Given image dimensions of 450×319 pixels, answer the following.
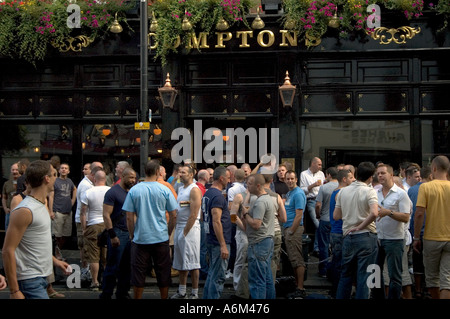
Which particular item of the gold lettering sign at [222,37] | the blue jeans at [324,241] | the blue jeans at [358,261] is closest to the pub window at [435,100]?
the blue jeans at [324,241]

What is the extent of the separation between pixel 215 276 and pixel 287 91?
19.2 feet

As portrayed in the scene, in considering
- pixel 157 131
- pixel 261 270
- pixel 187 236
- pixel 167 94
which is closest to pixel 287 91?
pixel 167 94

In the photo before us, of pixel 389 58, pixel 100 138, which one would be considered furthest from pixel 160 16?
pixel 389 58

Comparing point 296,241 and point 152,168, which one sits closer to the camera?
point 152,168

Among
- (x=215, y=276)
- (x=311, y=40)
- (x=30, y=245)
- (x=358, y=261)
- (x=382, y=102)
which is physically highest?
(x=311, y=40)

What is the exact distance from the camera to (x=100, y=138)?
46.0ft

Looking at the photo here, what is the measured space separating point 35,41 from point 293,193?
765 centimetres

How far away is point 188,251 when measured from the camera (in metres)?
8.71

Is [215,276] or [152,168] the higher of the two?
[152,168]

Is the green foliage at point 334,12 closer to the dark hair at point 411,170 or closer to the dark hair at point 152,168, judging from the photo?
the dark hair at point 411,170

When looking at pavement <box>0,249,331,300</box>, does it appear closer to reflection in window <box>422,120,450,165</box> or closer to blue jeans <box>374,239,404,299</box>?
blue jeans <box>374,239,404,299</box>

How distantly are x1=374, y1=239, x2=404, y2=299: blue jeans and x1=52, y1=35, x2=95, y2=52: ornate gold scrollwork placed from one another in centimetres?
876

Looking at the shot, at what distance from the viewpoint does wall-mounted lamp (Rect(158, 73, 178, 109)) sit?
13.1 meters

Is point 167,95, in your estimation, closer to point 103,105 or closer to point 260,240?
point 103,105
